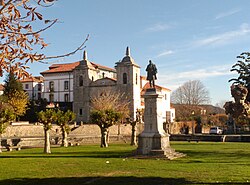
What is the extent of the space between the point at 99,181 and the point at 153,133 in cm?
732

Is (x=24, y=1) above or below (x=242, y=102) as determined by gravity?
above

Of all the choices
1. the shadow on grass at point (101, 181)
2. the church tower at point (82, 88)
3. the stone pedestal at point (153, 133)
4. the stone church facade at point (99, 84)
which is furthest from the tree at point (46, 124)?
the church tower at point (82, 88)

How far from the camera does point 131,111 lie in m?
56.0

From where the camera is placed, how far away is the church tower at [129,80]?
5628 centimetres

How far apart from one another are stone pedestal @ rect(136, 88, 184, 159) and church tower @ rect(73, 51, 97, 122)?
41.2 metres

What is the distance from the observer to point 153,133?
698 inches

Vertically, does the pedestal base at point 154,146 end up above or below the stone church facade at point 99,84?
below

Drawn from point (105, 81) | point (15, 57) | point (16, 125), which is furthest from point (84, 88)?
point (15, 57)

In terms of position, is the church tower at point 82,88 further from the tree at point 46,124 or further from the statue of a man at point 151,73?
the statue of a man at point 151,73

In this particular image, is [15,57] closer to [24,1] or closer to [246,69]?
[24,1]

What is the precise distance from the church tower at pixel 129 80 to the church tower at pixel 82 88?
5471 mm

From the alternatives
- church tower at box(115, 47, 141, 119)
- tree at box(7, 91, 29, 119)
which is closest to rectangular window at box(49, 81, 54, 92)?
tree at box(7, 91, 29, 119)

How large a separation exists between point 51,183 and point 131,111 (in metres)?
45.6

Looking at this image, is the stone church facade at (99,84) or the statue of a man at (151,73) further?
the stone church facade at (99,84)
